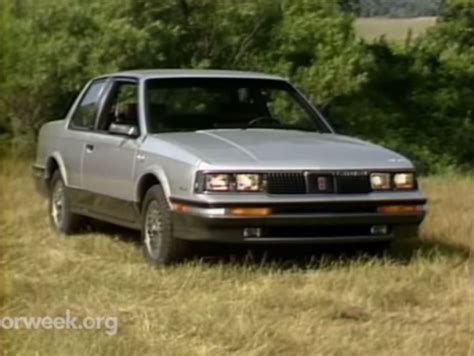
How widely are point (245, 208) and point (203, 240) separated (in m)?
0.36

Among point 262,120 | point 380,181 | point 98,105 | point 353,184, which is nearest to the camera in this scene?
point 353,184

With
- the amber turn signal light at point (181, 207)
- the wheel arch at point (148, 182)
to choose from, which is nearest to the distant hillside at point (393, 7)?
the wheel arch at point (148, 182)

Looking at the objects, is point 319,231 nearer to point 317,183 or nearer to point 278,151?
point 317,183

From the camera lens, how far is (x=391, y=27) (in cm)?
2373

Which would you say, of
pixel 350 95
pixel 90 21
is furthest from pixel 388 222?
pixel 350 95

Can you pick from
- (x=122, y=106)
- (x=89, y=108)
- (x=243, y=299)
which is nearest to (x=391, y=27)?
(x=89, y=108)

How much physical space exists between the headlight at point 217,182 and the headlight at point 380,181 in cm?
99

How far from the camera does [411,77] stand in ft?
89.7

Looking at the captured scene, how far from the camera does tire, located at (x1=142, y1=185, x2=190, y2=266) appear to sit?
27.0 ft

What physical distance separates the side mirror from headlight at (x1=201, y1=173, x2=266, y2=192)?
1212 millimetres

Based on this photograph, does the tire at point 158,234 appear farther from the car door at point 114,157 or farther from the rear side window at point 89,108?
the rear side window at point 89,108

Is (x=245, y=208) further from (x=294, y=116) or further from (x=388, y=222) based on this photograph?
(x=294, y=116)

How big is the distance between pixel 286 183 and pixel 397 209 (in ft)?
2.72

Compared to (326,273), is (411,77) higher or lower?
lower
